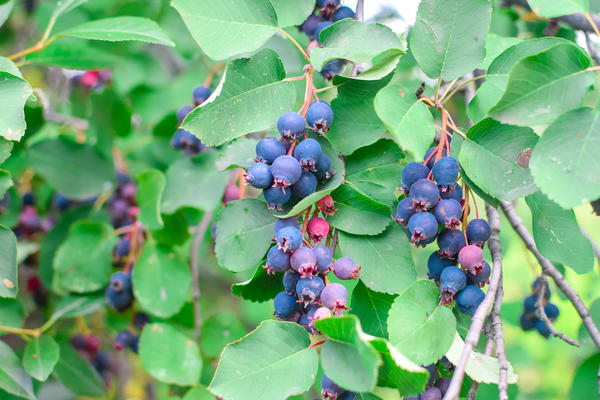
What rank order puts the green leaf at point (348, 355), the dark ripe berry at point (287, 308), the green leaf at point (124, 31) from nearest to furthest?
the green leaf at point (348, 355) < the dark ripe berry at point (287, 308) < the green leaf at point (124, 31)

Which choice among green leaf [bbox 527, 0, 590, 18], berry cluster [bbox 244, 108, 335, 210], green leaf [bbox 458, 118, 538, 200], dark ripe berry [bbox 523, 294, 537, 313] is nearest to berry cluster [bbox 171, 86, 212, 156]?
berry cluster [bbox 244, 108, 335, 210]

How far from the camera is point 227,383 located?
0.84 metres

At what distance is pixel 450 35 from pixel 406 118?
237 millimetres

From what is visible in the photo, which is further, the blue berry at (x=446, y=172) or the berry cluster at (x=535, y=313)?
the berry cluster at (x=535, y=313)

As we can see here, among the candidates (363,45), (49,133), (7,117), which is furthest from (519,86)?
(49,133)

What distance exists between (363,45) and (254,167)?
12.1 inches

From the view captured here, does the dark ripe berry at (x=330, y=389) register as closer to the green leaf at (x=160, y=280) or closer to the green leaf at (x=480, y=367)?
the green leaf at (x=480, y=367)

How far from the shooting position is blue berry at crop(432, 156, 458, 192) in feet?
2.93

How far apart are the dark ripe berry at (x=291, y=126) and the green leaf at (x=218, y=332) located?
2.72ft

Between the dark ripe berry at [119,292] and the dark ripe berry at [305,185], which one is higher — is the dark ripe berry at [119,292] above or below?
below

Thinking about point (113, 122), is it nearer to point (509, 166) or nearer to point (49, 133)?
point (49, 133)

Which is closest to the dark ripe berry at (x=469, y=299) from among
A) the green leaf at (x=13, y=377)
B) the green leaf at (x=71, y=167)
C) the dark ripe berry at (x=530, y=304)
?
the dark ripe berry at (x=530, y=304)

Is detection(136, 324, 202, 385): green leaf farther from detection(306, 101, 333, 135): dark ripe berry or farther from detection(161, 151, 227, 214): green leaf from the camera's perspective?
detection(306, 101, 333, 135): dark ripe berry

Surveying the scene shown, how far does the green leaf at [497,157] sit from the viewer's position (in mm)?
882
